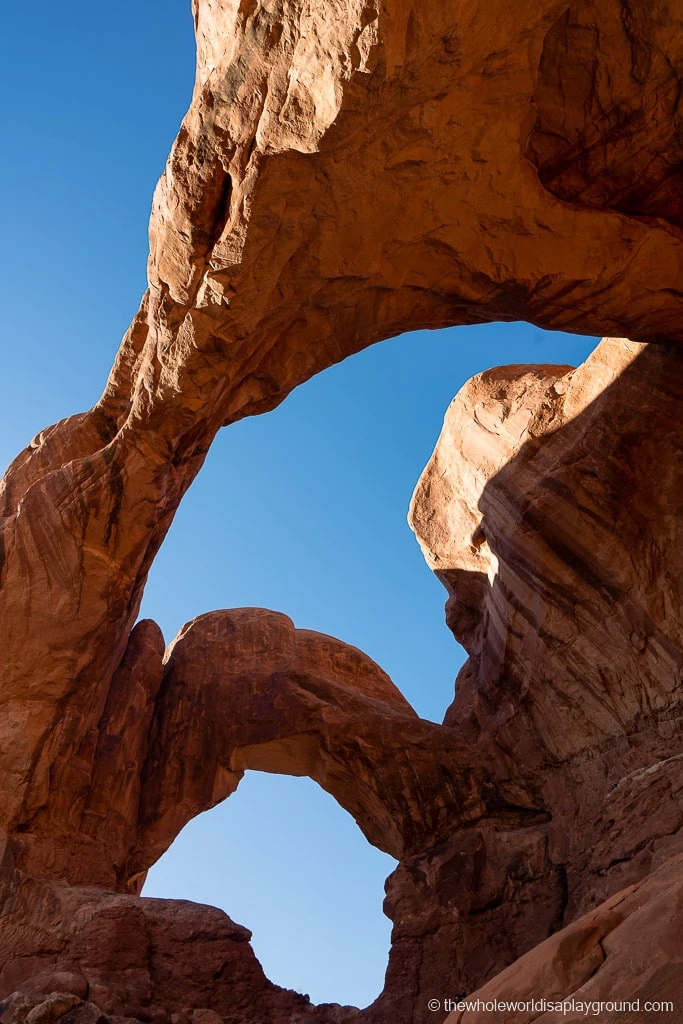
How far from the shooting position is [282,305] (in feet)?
34.1

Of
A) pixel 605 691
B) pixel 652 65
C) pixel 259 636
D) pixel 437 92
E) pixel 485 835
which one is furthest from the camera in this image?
pixel 259 636

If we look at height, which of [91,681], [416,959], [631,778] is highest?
[91,681]

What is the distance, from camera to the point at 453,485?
14492 millimetres

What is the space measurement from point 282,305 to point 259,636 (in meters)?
6.28

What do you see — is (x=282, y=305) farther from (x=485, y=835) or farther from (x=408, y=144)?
(x=485, y=835)

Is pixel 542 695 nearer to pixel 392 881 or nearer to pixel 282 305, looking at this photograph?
pixel 392 881

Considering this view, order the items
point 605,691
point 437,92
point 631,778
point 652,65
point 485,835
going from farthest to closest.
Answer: point 485,835, point 605,691, point 631,778, point 652,65, point 437,92

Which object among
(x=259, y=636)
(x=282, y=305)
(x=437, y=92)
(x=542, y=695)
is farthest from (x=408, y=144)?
(x=259, y=636)

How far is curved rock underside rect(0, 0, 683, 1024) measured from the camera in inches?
360

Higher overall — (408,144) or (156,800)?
(408,144)

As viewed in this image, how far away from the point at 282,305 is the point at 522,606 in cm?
525

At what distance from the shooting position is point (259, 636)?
592 inches

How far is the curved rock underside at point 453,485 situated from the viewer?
9148mm

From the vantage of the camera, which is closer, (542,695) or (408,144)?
(408,144)
